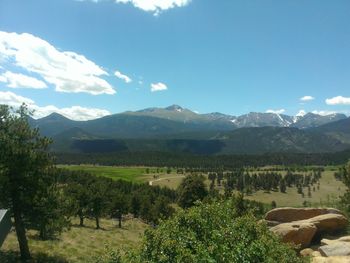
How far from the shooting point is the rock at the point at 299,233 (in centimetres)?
4091

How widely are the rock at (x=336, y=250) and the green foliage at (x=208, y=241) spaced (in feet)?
29.8

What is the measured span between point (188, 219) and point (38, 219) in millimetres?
22433

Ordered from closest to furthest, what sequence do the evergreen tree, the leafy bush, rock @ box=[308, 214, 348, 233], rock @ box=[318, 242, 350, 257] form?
the leafy bush
rock @ box=[318, 242, 350, 257]
the evergreen tree
rock @ box=[308, 214, 348, 233]

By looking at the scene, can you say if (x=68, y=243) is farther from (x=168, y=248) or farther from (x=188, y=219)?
(x=168, y=248)

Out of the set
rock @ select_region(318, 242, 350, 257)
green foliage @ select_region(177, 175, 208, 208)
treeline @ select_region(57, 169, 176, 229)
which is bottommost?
treeline @ select_region(57, 169, 176, 229)

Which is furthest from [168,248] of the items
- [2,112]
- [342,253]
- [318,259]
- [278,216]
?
[278,216]

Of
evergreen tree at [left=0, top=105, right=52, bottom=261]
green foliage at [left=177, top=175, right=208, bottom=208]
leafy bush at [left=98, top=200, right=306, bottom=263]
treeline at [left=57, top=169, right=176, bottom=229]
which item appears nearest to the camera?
leafy bush at [left=98, top=200, right=306, bottom=263]

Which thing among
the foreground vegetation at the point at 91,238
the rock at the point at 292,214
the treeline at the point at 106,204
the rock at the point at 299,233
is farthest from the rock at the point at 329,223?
the treeline at the point at 106,204

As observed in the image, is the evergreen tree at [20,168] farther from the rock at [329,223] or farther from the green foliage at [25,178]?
the rock at [329,223]

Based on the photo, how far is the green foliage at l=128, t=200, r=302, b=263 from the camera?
1644cm

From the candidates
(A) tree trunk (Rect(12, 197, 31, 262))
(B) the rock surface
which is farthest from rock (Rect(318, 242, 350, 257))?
(A) tree trunk (Rect(12, 197, 31, 262))

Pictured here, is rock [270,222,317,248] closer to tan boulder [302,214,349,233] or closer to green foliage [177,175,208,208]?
tan boulder [302,214,349,233]

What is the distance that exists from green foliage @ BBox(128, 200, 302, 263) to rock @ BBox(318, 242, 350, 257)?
357 inches

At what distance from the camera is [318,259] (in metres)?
29.7
